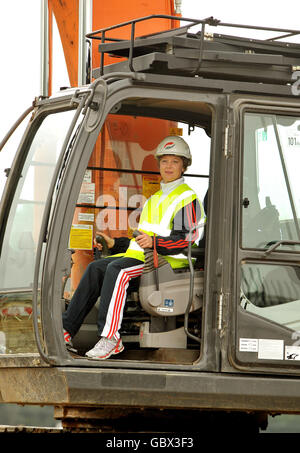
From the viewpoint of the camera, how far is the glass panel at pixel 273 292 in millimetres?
5551

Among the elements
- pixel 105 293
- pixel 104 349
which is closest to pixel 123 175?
pixel 105 293

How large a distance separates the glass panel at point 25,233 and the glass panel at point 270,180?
1145 millimetres

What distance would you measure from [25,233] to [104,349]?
3.27 feet

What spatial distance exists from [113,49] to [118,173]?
3.70 ft

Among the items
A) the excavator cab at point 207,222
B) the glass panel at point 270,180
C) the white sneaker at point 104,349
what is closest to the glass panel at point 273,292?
the excavator cab at point 207,222

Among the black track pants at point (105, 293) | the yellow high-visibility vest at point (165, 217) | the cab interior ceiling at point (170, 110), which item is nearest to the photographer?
the black track pants at point (105, 293)

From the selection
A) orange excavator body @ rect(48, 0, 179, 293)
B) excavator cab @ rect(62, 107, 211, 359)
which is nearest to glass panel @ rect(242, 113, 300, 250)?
excavator cab @ rect(62, 107, 211, 359)

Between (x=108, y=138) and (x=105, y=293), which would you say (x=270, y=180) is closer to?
(x=105, y=293)

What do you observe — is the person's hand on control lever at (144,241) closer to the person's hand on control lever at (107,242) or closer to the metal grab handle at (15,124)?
the person's hand on control lever at (107,242)

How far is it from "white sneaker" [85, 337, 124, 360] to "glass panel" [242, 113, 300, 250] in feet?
3.24

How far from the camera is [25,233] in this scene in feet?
20.4

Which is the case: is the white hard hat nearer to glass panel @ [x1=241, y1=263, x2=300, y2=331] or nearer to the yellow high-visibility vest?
the yellow high-visibility vest

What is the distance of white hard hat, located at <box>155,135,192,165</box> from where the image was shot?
611 cm
